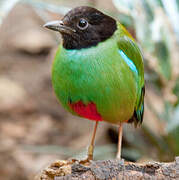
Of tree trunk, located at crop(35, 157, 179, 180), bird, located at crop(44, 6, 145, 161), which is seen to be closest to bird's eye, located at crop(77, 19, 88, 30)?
bird, located at crop(44, 6, 145, 161)

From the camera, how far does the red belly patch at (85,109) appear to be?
3129 millimetres

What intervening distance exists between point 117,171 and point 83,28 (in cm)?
103

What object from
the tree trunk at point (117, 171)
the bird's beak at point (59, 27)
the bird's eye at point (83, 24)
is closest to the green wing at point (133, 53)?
the bird's eye at point (83, 24)

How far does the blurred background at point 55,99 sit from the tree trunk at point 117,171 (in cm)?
182

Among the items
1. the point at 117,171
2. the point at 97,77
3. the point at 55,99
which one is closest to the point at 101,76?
the point at 97,77

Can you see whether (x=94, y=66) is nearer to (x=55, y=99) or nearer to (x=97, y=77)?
(x=97, y=77)

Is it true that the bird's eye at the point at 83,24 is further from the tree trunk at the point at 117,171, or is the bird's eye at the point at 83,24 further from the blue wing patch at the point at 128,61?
the tree trunk at the point at 117,171

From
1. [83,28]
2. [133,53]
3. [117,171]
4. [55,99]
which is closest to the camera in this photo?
[117,171]

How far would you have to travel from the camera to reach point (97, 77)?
3025 mm

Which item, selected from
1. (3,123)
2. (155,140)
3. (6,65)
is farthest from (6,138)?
(155,140)

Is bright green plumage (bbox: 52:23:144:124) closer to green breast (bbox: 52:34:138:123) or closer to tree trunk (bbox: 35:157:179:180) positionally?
green breast (bbox: 52:34:138:123)

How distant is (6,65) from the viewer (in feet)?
24.8

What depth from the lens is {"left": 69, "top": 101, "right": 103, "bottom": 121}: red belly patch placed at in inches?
123

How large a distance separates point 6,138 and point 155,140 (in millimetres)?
2341
